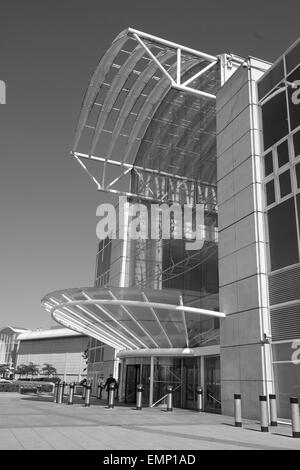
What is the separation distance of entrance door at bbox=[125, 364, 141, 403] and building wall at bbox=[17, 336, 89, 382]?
229 feet

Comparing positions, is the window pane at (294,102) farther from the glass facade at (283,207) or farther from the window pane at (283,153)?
the window pane at (283,153)

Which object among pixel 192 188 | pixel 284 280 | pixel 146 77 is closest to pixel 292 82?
pixel 284 280

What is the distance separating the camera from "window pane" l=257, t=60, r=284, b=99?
16.7 metres

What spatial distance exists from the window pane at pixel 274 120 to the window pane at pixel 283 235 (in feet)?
9.12

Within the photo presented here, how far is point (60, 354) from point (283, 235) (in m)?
96.1

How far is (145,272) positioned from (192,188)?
631 centimetres

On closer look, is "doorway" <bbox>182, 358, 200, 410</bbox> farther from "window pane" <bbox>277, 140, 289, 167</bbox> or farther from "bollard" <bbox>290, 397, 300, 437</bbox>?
"window pane" <bbox>277, 140, 289, 167</bbox>

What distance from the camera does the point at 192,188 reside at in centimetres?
2419

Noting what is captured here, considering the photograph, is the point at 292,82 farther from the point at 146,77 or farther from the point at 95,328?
the point at 95,328

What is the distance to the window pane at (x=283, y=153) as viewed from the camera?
1580 centimetres

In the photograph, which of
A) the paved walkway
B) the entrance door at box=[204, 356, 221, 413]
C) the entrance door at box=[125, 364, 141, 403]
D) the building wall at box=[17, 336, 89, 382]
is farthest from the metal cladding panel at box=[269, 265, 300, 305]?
the building wall at box=[17, 336, 89, 382]

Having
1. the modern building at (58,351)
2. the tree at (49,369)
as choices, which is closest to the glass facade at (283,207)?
the modern building at (58,351)

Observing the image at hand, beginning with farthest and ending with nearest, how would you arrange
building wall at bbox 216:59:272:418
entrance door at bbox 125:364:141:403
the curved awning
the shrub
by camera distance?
1. the shrub
2. entrance door at bbox 125:364:141:403
3. the curved awning
4. building wall at bbox 216:59:272:418

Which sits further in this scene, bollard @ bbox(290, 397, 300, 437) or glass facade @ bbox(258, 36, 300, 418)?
glass facade @ bbox(258, 36, 300, 418)
